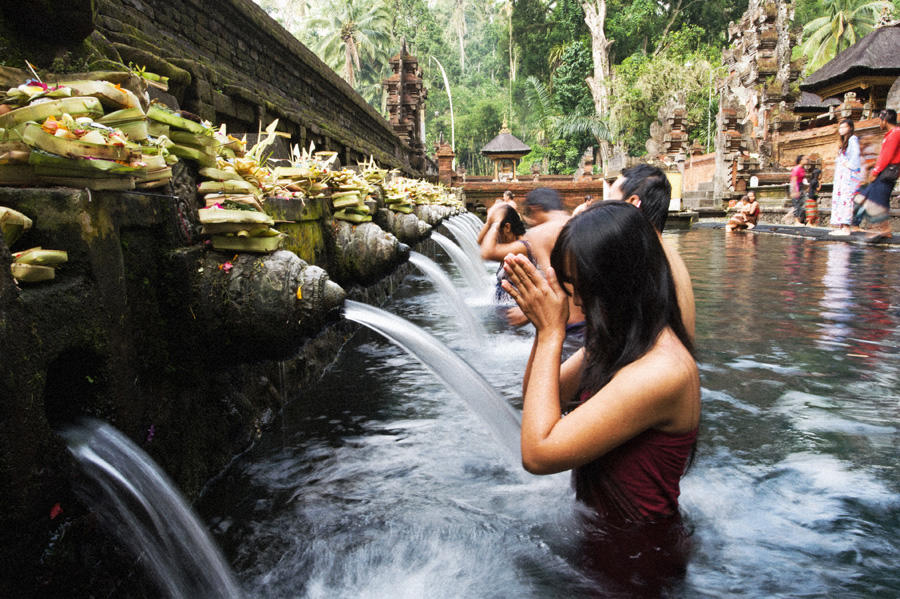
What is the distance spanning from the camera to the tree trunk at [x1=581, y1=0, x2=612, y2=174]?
123 feet

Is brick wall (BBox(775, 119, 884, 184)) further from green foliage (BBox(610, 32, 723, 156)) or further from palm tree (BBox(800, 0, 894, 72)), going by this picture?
palm tree (BBox(800, 0, 894, 72))

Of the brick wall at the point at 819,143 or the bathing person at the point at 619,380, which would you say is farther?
the brick wall at the point at 819,143

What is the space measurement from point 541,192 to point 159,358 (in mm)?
3589

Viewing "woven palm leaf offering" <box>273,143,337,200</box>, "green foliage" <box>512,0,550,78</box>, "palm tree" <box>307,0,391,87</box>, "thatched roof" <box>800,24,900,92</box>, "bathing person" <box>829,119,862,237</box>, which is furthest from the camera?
"green foliage" <box>512,0,550,78</box>

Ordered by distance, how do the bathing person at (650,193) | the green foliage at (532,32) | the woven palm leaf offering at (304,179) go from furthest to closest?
the green foliage at (532,32), the woven palm leaf offering at (304,179), the bathing person at (650,193)

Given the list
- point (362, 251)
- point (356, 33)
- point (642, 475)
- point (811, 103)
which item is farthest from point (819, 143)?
point (356, 33)

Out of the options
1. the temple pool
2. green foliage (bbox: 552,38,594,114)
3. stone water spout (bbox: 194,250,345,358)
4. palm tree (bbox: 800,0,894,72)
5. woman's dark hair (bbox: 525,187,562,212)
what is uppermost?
palm tree (bbox: 800,0,894,72)

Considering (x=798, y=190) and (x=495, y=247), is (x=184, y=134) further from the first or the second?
(x=798, y=190)

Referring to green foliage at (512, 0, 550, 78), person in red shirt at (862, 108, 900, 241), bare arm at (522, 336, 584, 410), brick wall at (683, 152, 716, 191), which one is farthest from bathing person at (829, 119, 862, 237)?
green foliage at (512, 0, 550, 78)

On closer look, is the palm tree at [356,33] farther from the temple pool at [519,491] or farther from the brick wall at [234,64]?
the temple pool at [519,491]

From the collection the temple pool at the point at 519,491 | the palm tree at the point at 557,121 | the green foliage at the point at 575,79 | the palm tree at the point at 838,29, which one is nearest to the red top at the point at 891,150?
the temple pool at the point at 519,491

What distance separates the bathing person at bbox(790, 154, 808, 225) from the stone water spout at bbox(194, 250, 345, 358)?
1729 centimetres

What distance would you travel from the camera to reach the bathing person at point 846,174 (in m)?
11.1

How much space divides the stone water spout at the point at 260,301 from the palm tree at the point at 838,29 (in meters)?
41.8
